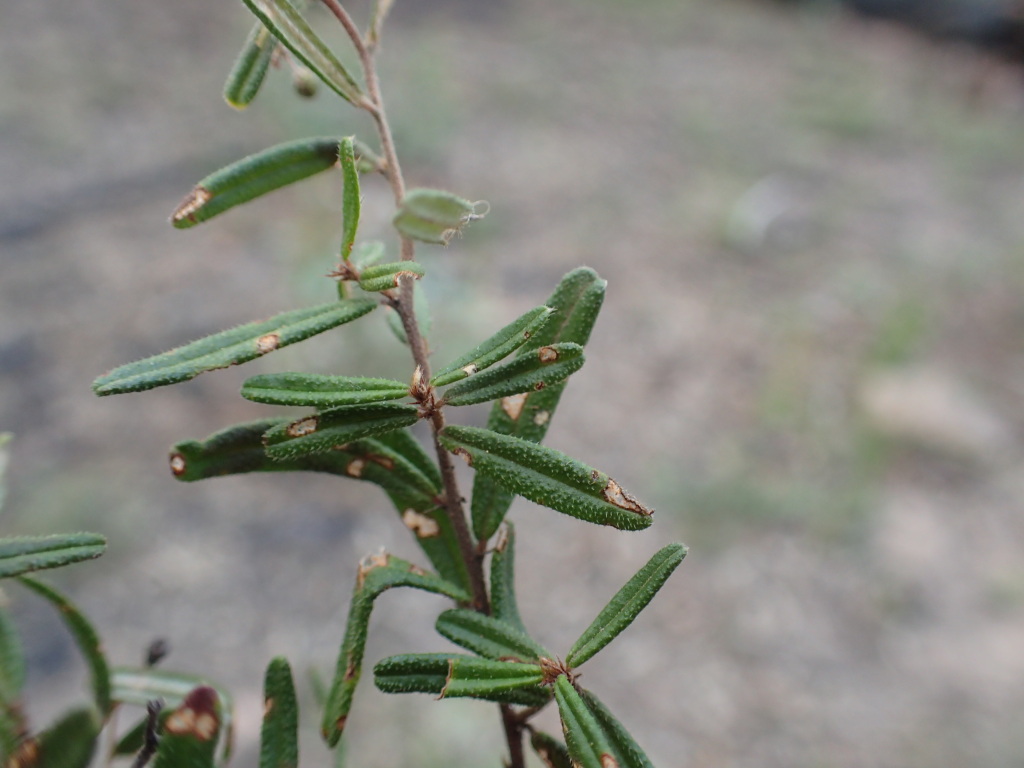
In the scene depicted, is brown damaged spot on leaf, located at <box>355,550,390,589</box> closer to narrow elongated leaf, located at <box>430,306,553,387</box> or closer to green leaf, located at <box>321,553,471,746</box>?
green leaf, located at <box>321,553,471,746</box>

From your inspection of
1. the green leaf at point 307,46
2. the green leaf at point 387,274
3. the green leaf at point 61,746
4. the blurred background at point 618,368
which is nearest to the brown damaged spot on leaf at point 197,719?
the green leaf at point 61,746

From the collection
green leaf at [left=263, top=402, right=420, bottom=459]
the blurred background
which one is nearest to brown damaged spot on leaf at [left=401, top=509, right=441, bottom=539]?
green leaf at [left=263, top=402, right=420, bottom=459]

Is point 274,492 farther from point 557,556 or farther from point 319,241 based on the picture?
point 319,241

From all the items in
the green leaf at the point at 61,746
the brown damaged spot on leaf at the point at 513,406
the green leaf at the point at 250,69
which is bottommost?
the green leaf at the point at 61,746

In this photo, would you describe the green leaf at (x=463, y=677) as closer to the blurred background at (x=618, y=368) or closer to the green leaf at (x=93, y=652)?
the green leaf at (x=93, y=652)

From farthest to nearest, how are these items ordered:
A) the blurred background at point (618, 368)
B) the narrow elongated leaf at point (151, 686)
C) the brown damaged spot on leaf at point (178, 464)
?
the blurred background at point (618, 368), the narrow elongated leaf at point (151, 686), the brown damaged spot on leaf at point (178, 464)

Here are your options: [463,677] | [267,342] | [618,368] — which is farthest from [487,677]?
[618,368]

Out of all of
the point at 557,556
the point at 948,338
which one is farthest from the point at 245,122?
the point at 948,338

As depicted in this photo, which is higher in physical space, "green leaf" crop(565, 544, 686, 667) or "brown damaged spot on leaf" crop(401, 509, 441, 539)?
"green leaf" crop(565, 544, 686, 667)
